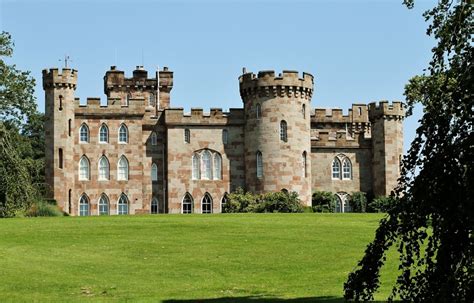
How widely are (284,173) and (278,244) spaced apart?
30424 mm

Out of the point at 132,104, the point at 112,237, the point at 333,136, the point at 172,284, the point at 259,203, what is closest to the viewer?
the point at 172,284

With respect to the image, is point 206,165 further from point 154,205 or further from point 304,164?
point 304,164

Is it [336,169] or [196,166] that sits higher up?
[196,166]

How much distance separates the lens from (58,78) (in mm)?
59312

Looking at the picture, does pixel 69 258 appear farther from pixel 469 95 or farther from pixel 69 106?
pixel 69 106

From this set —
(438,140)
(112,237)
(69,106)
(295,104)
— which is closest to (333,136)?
(295,104)

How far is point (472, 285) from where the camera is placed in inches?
412

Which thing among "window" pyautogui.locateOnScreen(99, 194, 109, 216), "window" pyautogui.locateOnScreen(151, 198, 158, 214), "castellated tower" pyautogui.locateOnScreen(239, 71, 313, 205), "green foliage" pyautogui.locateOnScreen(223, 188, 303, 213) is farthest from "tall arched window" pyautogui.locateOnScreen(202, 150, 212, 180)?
"window" pyautogui.locateOnScreen(99, 194, 109, 216)

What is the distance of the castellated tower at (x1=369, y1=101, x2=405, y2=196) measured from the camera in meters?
62.2

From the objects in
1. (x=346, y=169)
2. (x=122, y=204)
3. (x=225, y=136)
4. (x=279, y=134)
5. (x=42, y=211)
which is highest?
(x=225, y=136)

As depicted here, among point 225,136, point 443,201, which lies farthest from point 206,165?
point 443,201

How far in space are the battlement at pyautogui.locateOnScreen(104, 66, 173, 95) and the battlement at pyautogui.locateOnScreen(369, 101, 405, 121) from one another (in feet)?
59.7

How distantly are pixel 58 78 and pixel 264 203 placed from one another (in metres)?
16.7

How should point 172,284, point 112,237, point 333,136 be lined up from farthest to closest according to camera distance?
point 333,136 → point 112,237 → point 172,284
